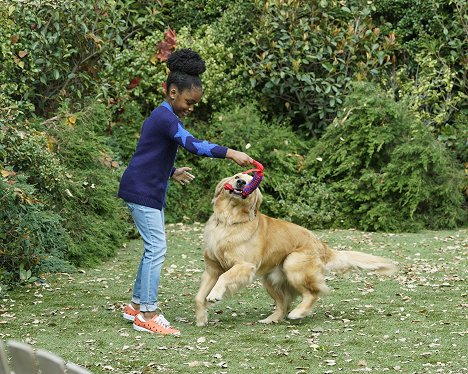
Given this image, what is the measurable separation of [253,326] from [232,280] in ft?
1.78

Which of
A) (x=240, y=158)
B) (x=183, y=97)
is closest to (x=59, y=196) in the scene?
(x=183, y=97)

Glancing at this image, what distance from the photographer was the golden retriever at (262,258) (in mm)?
7414

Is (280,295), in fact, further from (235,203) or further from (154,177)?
(154,177)

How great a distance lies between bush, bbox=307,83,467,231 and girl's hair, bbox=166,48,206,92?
6.62 meters

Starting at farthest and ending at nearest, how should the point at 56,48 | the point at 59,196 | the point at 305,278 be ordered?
the point at 56,48, the point at 59,196, the point at 305,278

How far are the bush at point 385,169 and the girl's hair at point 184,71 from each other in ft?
21.7

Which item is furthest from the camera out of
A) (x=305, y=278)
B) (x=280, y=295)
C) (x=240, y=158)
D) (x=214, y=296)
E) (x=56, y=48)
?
(x=56, y=48)

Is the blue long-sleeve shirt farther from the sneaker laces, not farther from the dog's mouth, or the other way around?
the sneaker laces

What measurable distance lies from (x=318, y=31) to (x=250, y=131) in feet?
6.43

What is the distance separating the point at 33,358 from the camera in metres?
3.27

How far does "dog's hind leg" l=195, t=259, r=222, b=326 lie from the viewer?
24.3 feet

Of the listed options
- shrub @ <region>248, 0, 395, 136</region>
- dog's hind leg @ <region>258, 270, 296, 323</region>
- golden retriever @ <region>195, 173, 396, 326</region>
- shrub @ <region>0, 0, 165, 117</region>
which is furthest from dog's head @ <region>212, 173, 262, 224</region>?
shrub @ <region>248, 0, 395, 136</region>

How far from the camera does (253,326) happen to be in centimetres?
753

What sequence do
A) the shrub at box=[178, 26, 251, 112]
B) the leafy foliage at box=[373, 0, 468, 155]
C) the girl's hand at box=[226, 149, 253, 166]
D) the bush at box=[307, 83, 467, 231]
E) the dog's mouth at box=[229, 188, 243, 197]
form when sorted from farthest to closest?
1. the shrub at box=[178, 26, 251, 112]
2. the leafy foliage at box=[373, 0, 468, 155]
3. the bush at box=[307, 83, 467, 231]
4. the dog's mouth at box=[229, 188, 243, 197]
5. the girl's hand at box=[226, 149, 253, 166]
